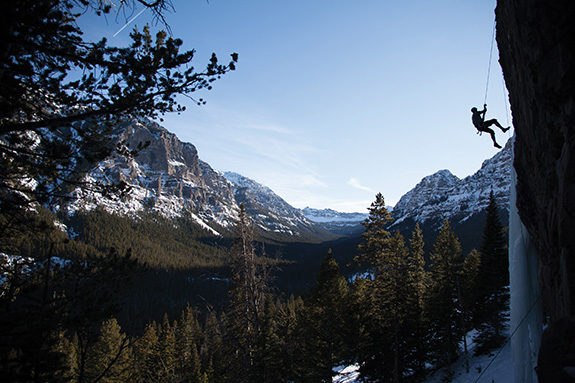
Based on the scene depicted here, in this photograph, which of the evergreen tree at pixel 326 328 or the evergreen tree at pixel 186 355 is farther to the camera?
the evergreen tree at pixel 186 355

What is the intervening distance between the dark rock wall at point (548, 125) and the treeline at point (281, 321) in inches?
272

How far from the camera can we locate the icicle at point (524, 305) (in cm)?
582

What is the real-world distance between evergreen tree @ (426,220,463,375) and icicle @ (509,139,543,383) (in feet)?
52.0

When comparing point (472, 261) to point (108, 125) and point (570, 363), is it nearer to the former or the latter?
point (570, 363)

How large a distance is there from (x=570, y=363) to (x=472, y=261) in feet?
98.5

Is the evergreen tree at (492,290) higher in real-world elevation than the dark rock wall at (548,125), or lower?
Result: lower

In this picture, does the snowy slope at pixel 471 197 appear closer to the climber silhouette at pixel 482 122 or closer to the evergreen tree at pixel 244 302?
the climber silhouette at pixel 482 122

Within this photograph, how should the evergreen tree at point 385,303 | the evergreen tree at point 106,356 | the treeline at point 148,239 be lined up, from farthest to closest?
the treeline at point 148,239, the evergreen tree at point 106,356, the evergreen tree at point 385,303

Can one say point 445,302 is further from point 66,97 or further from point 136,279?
point 66,97

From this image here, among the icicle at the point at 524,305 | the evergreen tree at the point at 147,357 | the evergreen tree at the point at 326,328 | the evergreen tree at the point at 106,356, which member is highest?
the icicle at the point at 524,305

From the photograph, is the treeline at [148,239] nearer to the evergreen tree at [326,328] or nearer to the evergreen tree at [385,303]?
the evergreen tree at [326,328]

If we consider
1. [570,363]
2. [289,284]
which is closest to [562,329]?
[570,363]

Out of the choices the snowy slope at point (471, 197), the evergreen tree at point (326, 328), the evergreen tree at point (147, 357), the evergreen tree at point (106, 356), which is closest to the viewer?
the evergreen tree at point (326, 328)

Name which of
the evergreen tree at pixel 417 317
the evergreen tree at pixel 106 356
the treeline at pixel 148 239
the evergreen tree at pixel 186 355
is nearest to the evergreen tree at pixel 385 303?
the evergreen tree at pixel 417 317
